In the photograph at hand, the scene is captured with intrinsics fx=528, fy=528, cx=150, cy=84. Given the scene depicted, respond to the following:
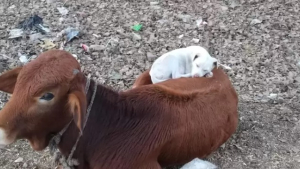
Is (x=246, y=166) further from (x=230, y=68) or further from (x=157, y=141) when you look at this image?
(x=230, y=68)

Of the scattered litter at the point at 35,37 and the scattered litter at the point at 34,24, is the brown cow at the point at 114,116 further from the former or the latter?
the scattered litter at the point at 34,24

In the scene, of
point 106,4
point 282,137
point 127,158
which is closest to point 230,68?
point 282,137

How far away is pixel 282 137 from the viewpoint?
4965mm

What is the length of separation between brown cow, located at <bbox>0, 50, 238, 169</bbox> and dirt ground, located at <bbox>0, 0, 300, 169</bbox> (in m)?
0.66

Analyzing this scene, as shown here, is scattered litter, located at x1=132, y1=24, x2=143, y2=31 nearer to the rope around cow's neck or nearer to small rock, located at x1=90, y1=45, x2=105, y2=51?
small rock, located at x1=90, y1=45, x2=105, y2=51

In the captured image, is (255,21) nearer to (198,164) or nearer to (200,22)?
(200,22)

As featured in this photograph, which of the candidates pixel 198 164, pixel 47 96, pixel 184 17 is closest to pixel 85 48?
pixel 184 17

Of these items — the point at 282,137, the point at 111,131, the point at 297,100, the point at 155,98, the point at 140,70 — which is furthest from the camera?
the point at 140,70

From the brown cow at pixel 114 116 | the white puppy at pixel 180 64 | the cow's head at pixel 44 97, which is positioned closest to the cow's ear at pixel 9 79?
the brown cow at pixel 114 116

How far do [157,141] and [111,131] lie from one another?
38 centimetres

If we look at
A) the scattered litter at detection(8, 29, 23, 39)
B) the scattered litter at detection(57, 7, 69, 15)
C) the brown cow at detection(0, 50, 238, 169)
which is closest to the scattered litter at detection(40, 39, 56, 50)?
the scattered litter at detection(8, 29, 23, 39)

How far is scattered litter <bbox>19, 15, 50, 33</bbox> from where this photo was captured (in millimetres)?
6406

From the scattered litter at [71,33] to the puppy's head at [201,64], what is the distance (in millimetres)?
1815

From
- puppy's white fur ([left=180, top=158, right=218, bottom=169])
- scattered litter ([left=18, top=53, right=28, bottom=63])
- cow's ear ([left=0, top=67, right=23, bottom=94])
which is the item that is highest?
cow's ear ([left=0, top=67, right=23, bottom=94])
